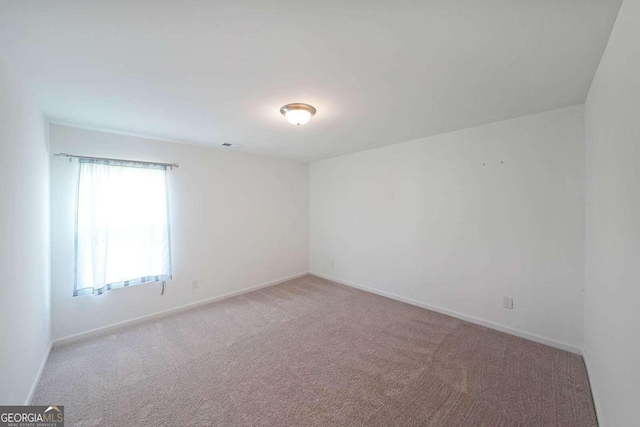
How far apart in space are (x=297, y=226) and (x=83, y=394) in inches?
137

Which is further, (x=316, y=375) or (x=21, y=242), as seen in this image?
(x=316, y=375)

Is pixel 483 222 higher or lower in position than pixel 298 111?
lower

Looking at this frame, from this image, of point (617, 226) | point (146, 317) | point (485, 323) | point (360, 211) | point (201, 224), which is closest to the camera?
point (617, 226)

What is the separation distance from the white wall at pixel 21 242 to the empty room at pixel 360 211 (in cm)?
3

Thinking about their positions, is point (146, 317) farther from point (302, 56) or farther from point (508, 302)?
point (508, 302)

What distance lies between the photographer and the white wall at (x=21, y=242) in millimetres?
1426

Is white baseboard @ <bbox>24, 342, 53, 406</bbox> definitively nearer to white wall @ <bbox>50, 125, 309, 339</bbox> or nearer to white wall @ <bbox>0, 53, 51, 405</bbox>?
white wall @ <bbox>0, 53, 51, 405</bbox>

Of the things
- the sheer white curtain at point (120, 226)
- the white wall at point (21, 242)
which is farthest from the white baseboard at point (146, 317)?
the sheer white curtain at point (120, 226)

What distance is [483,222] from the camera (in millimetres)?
2795

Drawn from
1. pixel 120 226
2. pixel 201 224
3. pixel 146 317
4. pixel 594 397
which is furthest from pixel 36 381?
pixel 594 397

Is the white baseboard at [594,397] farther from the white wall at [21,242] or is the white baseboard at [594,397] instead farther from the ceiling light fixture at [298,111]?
the white wall at [21,242]

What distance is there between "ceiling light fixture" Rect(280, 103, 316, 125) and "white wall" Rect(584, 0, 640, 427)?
1.85 metres

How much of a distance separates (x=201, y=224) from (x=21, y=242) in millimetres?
1894

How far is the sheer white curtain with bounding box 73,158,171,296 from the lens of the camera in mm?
2648
